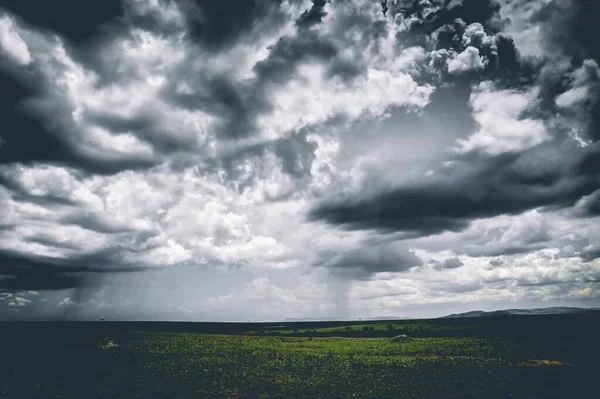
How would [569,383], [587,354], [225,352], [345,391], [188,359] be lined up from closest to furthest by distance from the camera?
[345,391] → [569,383] → [188,359] → [587,354] → [225,352]

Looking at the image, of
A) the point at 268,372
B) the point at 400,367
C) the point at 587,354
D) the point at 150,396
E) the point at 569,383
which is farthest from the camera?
the point at 587,354

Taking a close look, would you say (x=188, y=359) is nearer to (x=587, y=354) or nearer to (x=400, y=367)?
(x=400, y=367)

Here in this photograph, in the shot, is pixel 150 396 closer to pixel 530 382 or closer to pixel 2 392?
pixel 2 392

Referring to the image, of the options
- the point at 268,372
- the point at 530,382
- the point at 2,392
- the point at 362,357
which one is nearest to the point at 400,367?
the point at 362,357

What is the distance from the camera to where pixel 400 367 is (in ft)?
133

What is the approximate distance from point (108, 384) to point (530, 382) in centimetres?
3916

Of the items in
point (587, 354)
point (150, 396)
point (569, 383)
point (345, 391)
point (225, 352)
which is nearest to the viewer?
point (150, 396)

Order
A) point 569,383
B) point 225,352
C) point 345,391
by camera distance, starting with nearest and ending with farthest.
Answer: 1. point 345,391
2. point 569,383
3. point 225,352

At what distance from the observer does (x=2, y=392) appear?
1083 inches

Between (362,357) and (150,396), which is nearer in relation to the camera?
(150,396)

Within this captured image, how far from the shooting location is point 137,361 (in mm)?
41344

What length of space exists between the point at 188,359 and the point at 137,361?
6126 mm

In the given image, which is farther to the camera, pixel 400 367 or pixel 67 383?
pixel 400 367

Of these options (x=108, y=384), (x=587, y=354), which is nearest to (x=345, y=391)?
(x=108, y=384)
